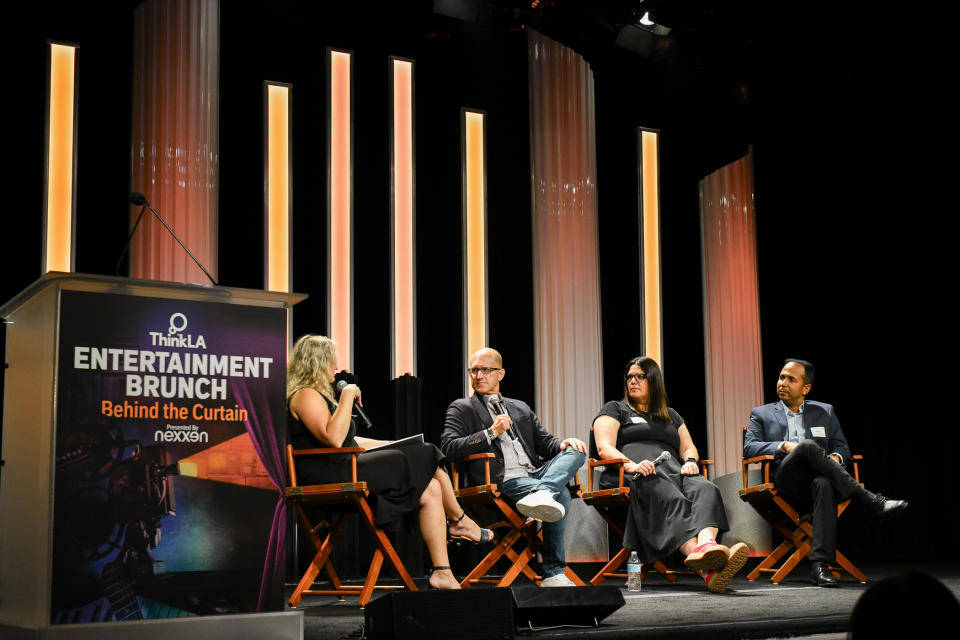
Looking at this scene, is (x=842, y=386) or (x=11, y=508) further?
(x=842, y=386)

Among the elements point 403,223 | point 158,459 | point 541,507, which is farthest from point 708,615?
point 403,223

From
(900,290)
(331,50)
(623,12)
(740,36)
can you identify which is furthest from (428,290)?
(900,290)

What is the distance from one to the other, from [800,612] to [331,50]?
14.7 ft

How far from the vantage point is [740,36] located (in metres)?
6.83

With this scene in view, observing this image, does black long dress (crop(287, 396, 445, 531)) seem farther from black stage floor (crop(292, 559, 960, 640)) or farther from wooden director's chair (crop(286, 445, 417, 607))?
black stage floor (crop(292, 559, 960, 640))

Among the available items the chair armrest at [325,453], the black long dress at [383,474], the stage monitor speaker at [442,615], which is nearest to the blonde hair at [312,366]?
the black long dress at [383,474]

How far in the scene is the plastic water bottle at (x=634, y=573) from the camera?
16.1 feet

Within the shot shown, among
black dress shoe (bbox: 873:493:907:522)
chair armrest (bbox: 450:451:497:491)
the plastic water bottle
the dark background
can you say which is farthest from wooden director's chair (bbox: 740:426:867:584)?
the dark background

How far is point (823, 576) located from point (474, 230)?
316 cm

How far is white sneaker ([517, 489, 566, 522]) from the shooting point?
14.2 feet

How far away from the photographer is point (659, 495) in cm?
485

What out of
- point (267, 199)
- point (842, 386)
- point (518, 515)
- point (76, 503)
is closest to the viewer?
point (76, 503)

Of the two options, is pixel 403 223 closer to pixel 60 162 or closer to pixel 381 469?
pixel 60 162

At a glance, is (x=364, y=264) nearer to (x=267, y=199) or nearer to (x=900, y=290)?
(x=267, y=199)
